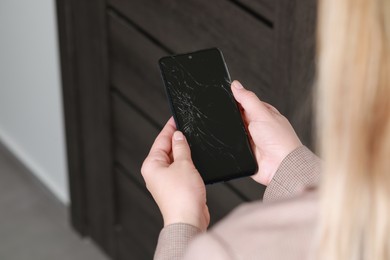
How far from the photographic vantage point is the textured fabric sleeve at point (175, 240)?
106cm

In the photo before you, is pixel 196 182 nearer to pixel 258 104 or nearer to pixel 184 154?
pixel 184 154

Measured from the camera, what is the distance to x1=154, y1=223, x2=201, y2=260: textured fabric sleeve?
1062 millimetres

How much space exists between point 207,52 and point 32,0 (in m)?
1.29

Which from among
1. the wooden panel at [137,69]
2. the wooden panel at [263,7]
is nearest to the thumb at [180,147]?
the wooden panel at [263,7]

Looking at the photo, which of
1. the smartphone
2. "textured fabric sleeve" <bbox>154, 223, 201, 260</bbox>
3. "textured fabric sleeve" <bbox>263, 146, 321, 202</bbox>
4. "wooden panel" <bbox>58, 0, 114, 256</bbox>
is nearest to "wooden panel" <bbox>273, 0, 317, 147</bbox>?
the smartphone

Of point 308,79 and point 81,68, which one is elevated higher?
point 308,79

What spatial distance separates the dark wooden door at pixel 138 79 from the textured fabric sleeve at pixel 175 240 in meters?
0.58

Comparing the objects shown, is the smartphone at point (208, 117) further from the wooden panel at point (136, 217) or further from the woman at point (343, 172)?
the wooden panel at point (136, 217)

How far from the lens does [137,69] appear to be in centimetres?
226

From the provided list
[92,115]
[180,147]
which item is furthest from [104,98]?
[180,147]

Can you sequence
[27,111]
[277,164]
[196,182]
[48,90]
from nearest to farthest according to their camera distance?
[196,182], [277,164], [48,90], [27,111]

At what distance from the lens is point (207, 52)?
56.2 inches

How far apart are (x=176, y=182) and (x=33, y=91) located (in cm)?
175

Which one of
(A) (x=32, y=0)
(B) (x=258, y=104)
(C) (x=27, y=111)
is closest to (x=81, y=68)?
(A) (x=32, y=0)
